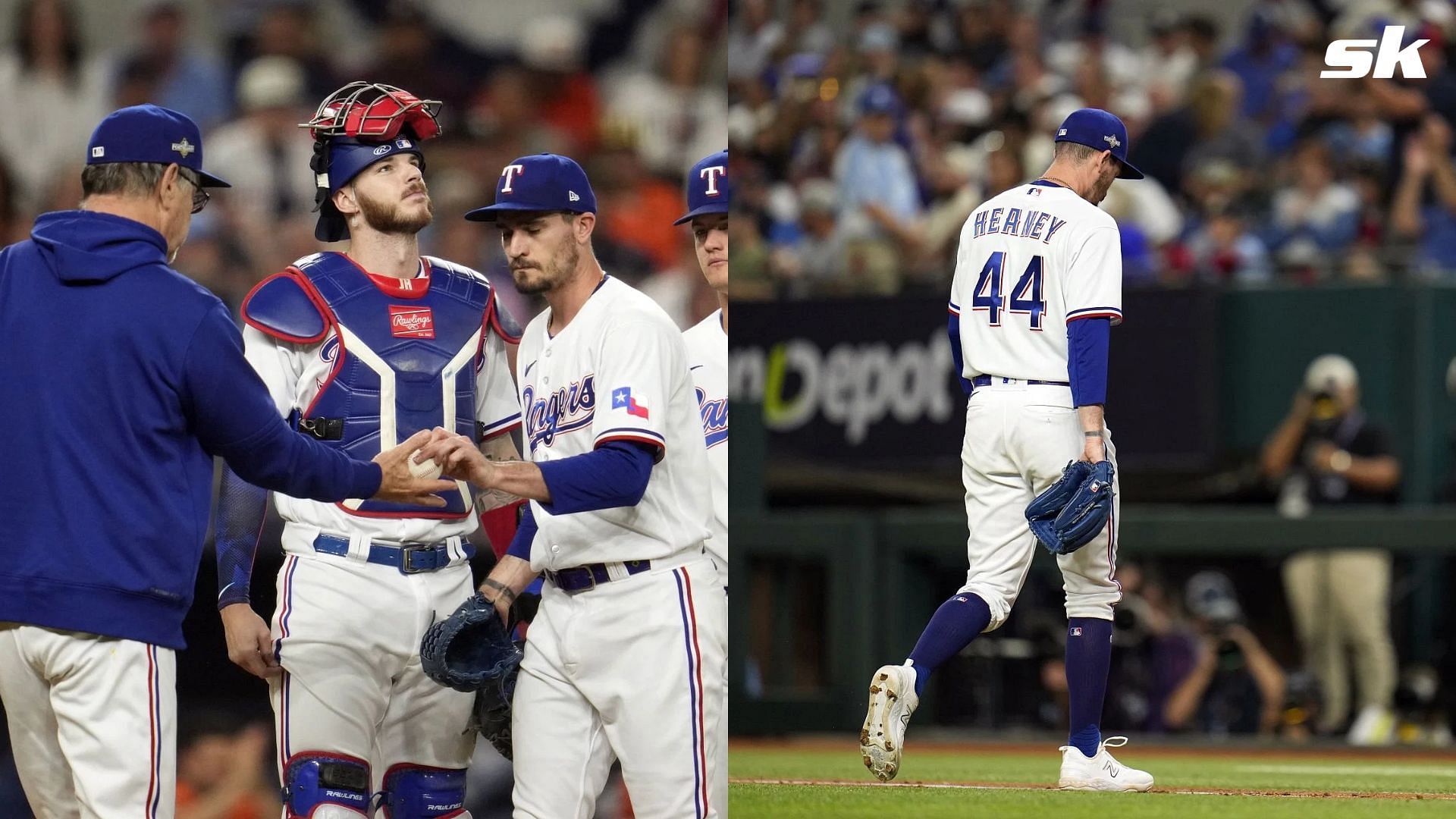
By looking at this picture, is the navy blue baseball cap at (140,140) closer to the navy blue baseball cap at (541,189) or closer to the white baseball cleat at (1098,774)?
the navy blue baseball cap at (541,189)

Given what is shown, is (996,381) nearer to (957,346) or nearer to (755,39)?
(957,346)

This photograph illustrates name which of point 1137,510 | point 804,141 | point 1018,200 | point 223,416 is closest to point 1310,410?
point 1137,510

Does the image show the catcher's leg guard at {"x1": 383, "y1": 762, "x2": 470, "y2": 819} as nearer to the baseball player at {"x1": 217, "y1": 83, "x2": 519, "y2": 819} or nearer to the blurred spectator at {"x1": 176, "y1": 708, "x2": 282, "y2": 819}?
the baseball player at {"x1": 217, "y1": 83, "x2": 519, "y2": 819}

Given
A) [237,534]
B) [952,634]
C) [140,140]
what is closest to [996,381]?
[952,634]

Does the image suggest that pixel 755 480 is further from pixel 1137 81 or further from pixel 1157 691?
pixel 1137 81

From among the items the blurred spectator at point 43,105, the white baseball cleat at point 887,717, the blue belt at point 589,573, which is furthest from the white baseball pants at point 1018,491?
the blurred spectator at point 43,105

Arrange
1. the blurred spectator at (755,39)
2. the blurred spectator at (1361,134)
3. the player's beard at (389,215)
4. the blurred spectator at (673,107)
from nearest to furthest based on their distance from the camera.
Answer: the player's beard at (389,215) → the blurred spectator at (673,107) → the blurred spectator at (755,39) → the blurred spectator at (1361,134)

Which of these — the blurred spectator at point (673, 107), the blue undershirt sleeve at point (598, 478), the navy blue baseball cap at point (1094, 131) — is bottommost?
the blue undershirt sleeve at point (598, 478)
